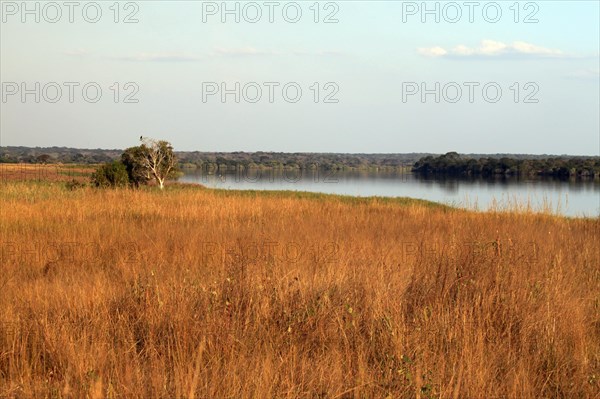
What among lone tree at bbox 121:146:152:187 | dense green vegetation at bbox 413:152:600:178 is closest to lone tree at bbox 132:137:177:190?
lone tree at bbox 121:146:152:187

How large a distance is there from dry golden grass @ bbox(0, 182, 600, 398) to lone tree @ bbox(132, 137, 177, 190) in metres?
25.3

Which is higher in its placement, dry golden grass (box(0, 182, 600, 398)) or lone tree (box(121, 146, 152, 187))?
lone tree (box(121, 146, 152, 187))

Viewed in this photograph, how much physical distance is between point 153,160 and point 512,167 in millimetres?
80786

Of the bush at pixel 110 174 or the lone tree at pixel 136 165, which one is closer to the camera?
the bush at pixel 110 174

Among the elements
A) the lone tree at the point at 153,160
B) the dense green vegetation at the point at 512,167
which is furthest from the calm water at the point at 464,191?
the dense green vegetation at the point at 512,167

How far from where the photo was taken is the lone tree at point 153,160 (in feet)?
107

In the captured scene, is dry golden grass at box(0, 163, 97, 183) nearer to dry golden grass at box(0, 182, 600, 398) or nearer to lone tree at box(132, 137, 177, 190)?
lone tree at box(132, 137, 177, 190)

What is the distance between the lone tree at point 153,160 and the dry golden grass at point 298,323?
2533 cm

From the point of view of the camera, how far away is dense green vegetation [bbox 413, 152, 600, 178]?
9025cm

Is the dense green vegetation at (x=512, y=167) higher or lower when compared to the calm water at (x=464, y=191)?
higher

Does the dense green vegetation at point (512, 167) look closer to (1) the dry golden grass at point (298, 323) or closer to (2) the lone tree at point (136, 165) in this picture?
(2) the lone tree at point (136, 165)

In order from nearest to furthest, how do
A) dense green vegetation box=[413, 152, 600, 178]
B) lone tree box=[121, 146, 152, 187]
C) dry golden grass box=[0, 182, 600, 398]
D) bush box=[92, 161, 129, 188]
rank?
1. dry golden grass box=[0, 182, 600, 398]
2. bush box=[92, 161, 129, 188]
3. lone tree box=[121, 146, 152, 187]
4. dense green vegetation box=[413, 152, 600, 178]

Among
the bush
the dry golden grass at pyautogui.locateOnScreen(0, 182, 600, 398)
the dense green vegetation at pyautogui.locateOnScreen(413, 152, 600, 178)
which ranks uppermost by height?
the dense green vegetation at pyautogui.locateOnScreen(413, 152, 600, 178)

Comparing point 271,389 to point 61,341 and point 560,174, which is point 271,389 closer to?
point 61,341
